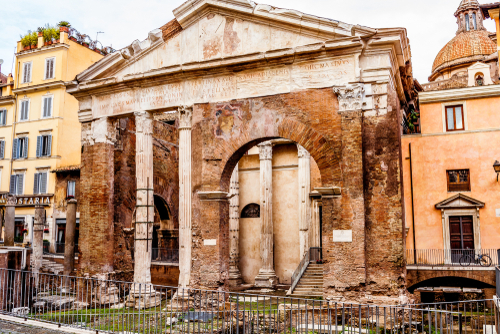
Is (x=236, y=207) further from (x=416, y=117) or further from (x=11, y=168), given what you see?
(x=11, y=168)

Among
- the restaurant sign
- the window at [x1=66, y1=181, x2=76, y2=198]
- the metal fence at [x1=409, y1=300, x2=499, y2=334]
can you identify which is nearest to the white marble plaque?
the metal fence at [x1=409, y1=300, x2=499, y2=334]

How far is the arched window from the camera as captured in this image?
18.8 meters

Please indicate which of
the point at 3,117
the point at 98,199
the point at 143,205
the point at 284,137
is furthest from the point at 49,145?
A: the point at 284,137

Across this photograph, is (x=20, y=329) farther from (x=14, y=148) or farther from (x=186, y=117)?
(x=14, y=148)

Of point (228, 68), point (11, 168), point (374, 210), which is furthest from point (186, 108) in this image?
point (11, 168)

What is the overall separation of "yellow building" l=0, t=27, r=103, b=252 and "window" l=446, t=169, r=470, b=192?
61.5 feet

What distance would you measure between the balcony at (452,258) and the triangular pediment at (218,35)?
9464 millimetres

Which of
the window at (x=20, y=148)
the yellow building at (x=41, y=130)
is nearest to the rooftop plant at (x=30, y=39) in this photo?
the yellow building at (x=41, y=130)

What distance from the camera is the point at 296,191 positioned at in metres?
18.0

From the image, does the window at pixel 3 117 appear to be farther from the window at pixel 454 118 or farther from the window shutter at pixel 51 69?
the window at pixel 454 118

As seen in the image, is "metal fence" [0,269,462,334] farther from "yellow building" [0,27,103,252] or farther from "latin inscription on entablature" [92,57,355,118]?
"yellow building" [0,27,103,252]

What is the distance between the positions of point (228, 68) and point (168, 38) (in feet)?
7.18

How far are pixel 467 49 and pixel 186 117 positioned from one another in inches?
1117

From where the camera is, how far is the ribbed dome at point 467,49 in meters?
33.9
